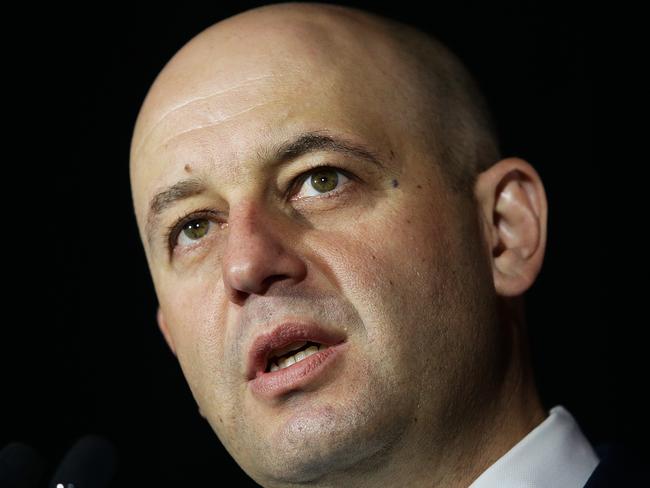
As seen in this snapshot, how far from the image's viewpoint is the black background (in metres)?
3.24

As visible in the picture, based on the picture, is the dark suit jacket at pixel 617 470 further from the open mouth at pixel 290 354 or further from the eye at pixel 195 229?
the eye at pixel 195 229

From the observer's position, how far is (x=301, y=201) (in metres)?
2.20

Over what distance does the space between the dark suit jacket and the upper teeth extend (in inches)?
23.3

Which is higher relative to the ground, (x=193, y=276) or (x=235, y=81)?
(x=235, y=81)

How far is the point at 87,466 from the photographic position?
2.07 metres

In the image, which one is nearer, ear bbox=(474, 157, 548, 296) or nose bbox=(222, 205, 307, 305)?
nose bbox=(222, 205, 307, 305)

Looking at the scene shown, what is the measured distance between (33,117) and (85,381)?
824mm

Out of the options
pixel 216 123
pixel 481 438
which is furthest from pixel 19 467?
pixel 481 438

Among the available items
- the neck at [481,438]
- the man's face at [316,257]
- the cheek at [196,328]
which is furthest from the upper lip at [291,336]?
the neck at [481,438]

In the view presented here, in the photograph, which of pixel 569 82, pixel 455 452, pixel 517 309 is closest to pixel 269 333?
pixel 455 452

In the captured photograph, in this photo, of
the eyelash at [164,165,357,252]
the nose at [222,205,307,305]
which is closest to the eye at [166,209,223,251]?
the eyelash at [164,165,357,252]

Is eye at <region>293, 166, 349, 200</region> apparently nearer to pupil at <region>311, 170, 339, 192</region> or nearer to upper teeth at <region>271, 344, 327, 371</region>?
pupil at <region>311, 170, 339, 192</region>

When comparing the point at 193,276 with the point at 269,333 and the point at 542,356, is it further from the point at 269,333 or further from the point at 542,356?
the point at 542,356

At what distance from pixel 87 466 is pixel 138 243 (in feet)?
4.61
